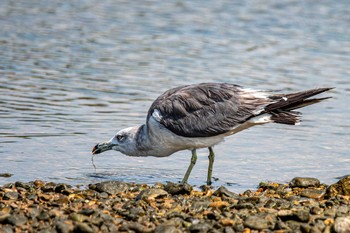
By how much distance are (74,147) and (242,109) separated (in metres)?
2.54

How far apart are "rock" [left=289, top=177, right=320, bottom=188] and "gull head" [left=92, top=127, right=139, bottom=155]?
6.44 feet

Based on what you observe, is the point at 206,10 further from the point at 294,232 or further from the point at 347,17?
the point at 294,232

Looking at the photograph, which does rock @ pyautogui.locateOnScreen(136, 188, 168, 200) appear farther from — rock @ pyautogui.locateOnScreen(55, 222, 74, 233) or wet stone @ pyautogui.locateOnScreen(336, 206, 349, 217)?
wet stone @ pyautogui.locateOnScreen(336, 206, 349, 217)

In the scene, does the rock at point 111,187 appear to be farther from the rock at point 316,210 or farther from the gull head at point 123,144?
the rock at point 316,210

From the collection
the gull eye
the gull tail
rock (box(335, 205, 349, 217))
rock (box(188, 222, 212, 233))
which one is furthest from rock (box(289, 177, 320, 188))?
rock (box(188, 222, 212, 233))

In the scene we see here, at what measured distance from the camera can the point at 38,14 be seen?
21.5 meters

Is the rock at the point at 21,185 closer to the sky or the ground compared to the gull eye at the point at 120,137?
closer to the ground

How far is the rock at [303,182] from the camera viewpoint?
31.8 feet

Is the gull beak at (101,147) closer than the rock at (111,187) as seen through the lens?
No

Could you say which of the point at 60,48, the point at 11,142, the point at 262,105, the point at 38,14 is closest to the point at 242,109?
the point at 262,105

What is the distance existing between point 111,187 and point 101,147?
1414mm

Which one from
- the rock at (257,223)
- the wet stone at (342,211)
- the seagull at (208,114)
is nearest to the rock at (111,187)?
the seagull at (208,114)

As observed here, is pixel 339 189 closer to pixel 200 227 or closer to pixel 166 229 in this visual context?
pixel 200 227

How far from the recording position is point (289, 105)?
9867mm
